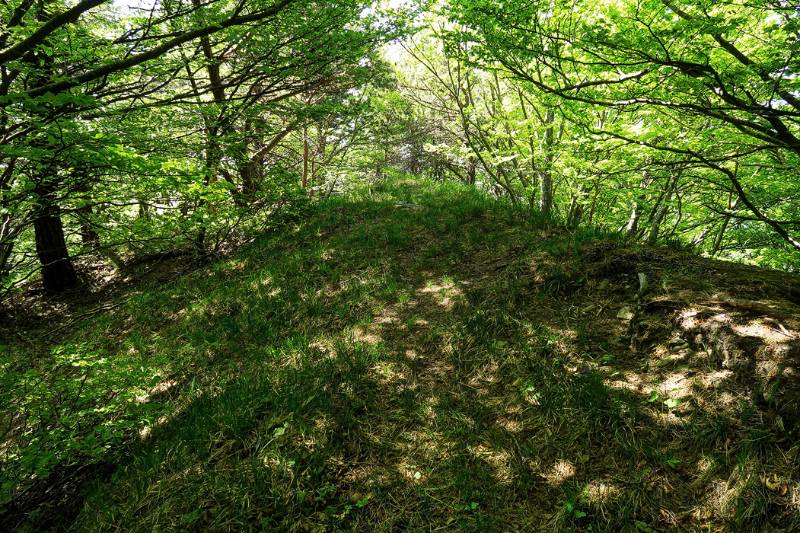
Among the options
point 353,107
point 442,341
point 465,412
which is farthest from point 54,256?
point 465,412

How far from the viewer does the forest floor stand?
2.43 m

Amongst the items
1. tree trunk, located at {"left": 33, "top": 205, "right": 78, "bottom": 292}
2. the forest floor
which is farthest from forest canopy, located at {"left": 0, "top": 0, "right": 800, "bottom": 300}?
the forest floor

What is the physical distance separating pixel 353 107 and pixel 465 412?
8565 mm

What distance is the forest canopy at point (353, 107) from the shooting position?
10.7 feet

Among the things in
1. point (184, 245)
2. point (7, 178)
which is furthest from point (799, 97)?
point (184, 245)

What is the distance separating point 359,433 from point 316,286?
344cm

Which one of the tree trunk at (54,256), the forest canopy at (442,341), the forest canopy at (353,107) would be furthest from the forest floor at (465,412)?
the tree trunk at (54,256)

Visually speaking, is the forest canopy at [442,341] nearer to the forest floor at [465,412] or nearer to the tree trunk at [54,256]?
the forest floor at [465,412]

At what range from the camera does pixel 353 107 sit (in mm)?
9547

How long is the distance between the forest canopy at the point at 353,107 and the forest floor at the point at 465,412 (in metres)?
1.34

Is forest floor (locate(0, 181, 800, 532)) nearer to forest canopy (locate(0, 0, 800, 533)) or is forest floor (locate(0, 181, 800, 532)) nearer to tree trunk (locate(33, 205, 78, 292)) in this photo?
forest canopy (locate(0, 0, 800, 533))

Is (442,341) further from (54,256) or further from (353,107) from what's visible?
(54,256)

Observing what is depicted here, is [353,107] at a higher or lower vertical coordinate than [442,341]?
higher

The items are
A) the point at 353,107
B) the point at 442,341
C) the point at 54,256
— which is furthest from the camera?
the point at 353,107
